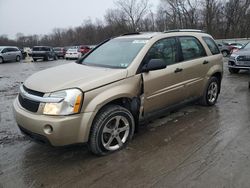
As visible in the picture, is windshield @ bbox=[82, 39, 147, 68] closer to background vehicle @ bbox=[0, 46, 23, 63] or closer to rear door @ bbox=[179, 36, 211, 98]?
rear door @ bbox=[179, 36, 211, 98]

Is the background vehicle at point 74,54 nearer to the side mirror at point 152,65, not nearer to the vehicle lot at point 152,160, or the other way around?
the vehicle lot at point 152,160

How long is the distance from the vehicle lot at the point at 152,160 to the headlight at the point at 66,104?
1.97 feet

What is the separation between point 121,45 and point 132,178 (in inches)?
99.5

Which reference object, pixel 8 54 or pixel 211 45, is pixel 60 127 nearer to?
pixel 211 45

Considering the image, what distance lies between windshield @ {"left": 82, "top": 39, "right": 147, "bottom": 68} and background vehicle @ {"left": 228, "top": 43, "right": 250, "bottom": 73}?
7.97 m

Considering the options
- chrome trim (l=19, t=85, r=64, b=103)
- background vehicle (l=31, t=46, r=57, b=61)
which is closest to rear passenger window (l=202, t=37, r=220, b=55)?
chrome trim (l=19, t=85, r=64, b=103)

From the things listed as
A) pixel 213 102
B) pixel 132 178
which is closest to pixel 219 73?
pixel 213 102

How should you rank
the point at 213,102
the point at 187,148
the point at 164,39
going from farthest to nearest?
the point at 213,102
the point at 164,39
the point at 187,148

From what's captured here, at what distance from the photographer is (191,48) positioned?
5523mm

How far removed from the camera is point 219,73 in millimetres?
6367

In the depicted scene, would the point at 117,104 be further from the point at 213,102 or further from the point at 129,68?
the point at 213,102

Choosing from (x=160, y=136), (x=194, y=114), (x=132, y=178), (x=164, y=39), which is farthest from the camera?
(x=194, y=114)

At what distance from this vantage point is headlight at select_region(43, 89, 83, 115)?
136 inches

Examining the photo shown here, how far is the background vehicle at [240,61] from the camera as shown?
37.0 ft
